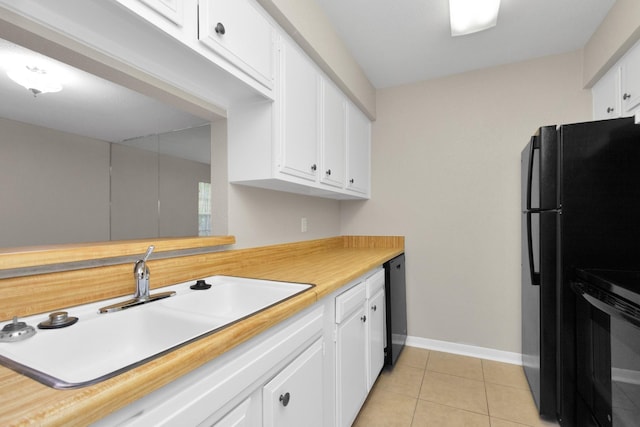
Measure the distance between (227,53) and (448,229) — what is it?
7.52 ft

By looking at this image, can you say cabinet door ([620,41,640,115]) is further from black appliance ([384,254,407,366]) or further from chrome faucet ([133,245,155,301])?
chrome faucet ([133,245,155,301])

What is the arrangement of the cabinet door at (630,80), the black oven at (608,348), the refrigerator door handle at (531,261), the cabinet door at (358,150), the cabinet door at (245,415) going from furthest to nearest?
the cabinet door at (358,150), the refrigerator door handle at (531,261), the cabinet door at (630,80), the black oven at (608,348), the cabinet door at (245,415)

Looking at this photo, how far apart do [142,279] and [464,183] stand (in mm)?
2536

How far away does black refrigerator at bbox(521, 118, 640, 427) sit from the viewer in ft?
5.07

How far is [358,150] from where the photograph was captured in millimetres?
2691

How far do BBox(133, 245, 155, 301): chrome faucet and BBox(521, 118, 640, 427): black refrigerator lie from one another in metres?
1.99

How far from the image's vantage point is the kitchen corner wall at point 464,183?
2.49 m

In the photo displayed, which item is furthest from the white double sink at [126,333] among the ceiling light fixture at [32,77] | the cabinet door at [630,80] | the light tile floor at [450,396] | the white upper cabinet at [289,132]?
the cabinet door at [630,80]

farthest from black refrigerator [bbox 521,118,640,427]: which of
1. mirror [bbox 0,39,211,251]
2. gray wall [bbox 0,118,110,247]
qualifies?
gray wall [bbox 0,118,110,247]

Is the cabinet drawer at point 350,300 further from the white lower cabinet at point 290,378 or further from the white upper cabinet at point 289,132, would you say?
the white upper cabinet at point 289,132

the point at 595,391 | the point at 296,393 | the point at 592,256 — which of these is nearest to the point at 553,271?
the point at 592,256

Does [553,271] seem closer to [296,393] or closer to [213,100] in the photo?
[296,393]

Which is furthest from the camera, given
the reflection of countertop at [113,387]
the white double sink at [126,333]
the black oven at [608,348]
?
the black oven at [608,348]

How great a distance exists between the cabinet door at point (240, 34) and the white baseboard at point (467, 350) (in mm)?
2534
